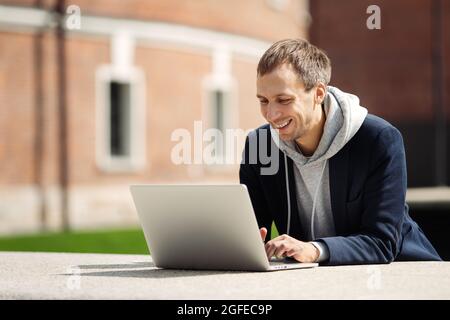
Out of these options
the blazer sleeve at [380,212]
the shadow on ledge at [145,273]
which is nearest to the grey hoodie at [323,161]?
the blazer sleeve at [380,212]

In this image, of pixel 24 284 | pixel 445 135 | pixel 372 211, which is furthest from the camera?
pixel 445 135

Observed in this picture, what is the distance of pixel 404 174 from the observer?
4.27 meters

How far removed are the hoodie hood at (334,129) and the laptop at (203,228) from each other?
46 cm

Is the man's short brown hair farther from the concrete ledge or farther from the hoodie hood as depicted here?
the concrete ledge

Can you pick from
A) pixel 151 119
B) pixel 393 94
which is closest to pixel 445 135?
pixel 393 94

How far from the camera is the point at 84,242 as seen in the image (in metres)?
14.9

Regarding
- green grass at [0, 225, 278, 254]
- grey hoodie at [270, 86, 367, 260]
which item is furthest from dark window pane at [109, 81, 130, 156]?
grey hoodie at [270, 86, 367, 260]

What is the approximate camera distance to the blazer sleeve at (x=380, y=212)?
4.11 meters

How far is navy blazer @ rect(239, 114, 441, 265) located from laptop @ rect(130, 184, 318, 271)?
26 cm

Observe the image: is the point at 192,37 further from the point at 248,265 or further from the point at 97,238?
the point at 248,265

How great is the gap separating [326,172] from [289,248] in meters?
0.53

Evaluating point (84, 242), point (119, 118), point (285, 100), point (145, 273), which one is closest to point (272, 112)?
point (285, 100)

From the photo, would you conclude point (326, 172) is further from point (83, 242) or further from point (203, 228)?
point (83, 242)

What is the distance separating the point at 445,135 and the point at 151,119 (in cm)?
1348
